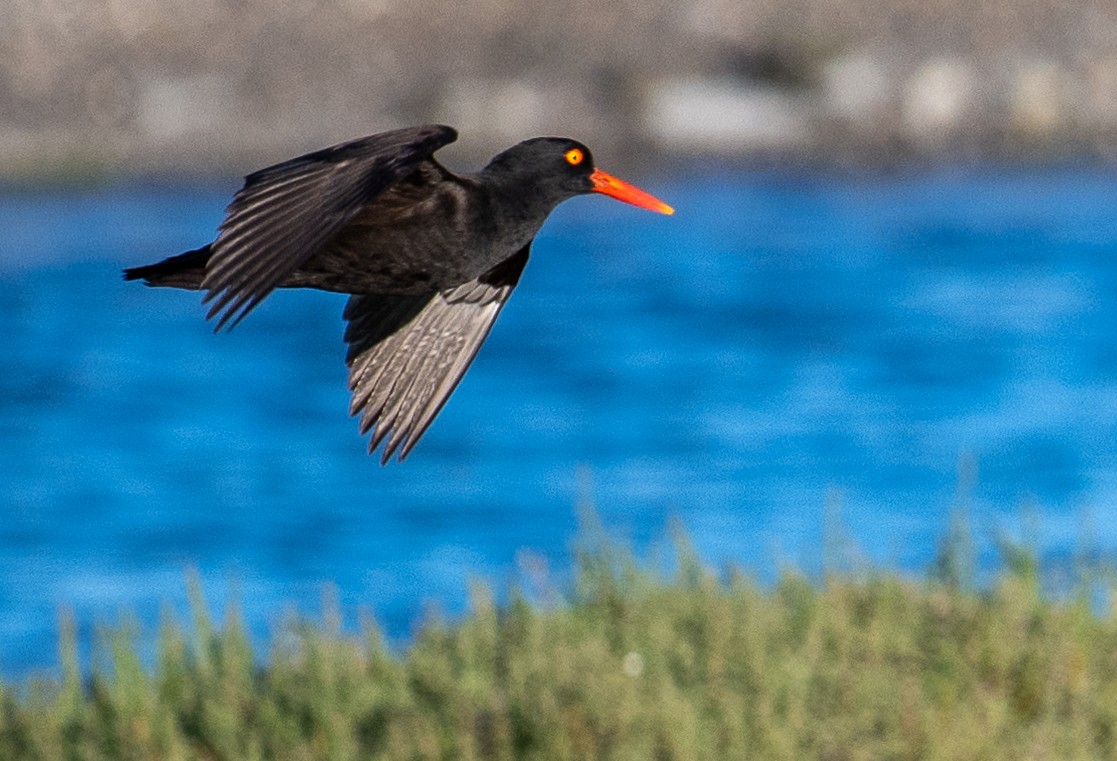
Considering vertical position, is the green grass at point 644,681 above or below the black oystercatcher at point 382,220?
below

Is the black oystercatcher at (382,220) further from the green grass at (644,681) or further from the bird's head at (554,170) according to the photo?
the green grass at (644,681)

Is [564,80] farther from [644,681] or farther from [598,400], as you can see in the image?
[644,681]

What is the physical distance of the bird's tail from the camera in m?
4.56

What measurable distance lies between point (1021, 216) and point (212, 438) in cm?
952

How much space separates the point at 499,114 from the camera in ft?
70.8

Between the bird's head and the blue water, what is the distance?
786 centimetres

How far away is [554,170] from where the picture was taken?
496cm

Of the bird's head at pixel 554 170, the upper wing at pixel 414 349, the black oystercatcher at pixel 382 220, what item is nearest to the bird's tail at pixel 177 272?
the black oystercatcher at pixel 382 220

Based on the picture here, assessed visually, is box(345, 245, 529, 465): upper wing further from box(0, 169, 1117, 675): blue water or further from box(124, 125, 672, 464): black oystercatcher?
box(0, 169, 1117, 675): blue water

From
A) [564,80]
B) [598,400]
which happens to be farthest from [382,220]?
[564,80]

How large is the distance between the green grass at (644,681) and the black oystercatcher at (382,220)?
1043 mm

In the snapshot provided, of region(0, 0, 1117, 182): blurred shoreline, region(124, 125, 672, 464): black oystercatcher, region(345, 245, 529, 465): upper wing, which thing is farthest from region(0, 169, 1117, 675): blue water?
region(124, 125, 672, 464): black oystercatcher

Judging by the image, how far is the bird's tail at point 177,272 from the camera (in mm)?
4562

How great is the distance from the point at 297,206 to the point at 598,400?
15.4 metres
